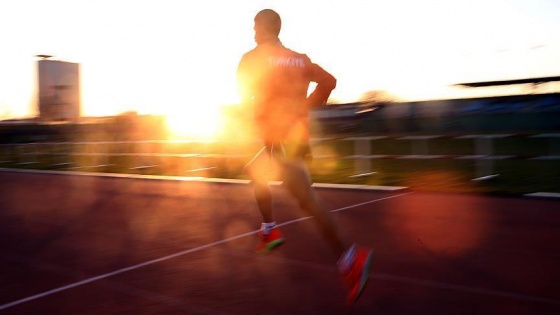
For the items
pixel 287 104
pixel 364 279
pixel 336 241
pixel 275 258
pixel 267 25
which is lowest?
pixel 275 258

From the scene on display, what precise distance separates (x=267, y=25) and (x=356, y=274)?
72.4 inches

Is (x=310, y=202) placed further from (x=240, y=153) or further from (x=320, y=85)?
(x=240, y=153)

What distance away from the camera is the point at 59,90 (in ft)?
254

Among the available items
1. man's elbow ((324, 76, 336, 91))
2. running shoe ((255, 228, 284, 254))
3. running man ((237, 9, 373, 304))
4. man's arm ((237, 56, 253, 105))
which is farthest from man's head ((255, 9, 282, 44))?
running shoe ((255, 228, 284, 254))

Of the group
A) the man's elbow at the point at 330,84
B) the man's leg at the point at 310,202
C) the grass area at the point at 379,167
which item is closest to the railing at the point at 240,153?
the grass area at the point at 379,167

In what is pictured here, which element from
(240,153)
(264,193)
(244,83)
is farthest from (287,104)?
(240,153)

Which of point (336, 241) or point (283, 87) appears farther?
point (283, 87)

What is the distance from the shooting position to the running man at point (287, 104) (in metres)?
4.23

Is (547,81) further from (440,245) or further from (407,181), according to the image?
(440,245)

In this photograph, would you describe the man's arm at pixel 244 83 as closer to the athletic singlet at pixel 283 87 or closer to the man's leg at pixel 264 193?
the athletic singlet at pixel 283 87

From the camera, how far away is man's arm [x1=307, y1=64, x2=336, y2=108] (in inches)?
170

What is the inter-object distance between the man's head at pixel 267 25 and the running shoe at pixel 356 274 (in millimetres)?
1632

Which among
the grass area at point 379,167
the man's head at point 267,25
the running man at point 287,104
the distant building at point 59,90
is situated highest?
the distant building at point 59,90

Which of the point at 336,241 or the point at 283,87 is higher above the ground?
the point at 283,87
